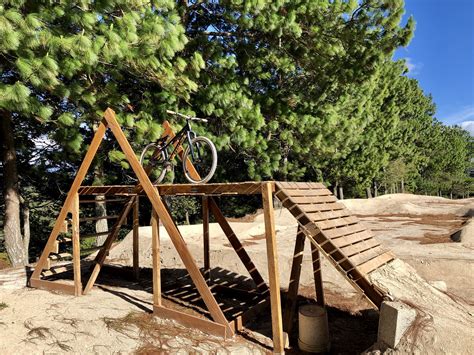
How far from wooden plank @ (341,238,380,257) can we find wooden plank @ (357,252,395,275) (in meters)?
0.17

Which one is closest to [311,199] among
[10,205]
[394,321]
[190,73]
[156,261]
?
[394,321]

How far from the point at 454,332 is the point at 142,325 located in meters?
3.64

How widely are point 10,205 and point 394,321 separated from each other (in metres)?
8.59

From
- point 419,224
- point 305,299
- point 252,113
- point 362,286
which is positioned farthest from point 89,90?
point 419,224

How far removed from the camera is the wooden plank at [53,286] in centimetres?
579

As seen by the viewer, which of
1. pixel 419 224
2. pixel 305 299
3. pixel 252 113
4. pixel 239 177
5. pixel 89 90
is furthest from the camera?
pixel 239 177

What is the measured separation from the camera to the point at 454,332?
3131 millimetres

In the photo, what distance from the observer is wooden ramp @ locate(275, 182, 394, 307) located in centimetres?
375

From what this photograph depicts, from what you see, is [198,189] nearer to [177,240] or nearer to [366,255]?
[177,240]

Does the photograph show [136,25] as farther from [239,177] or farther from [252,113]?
[239,177]

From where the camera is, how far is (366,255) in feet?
13.6

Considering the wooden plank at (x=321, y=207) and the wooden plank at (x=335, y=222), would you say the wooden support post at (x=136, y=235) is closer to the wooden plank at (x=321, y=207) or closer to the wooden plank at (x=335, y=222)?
the wooden plank at (x=321, y=207)

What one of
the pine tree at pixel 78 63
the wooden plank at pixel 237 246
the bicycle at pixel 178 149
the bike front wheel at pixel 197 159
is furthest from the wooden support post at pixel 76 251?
the wooden plank at pixel 237 246

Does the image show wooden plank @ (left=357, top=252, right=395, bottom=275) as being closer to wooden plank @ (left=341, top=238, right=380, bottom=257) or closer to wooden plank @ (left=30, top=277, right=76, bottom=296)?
wooden plank @ (left=341, top=238, right=380, bottom=257)
